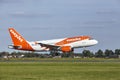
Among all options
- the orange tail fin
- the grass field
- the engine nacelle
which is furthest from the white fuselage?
the grass field

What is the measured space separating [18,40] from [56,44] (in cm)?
1253

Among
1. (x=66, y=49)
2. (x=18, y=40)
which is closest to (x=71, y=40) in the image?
(x=66, y=49)

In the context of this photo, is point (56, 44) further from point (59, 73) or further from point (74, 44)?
point (59, 73)

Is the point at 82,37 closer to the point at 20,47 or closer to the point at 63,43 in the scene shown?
the point at 63,43

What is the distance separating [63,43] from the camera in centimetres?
12444

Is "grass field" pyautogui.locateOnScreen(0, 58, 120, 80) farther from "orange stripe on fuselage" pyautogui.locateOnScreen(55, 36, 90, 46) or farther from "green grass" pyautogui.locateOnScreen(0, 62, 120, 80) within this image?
"orange stripe on fuselage" pyautogui.locateOnScreen(55, 36, 90, 46)

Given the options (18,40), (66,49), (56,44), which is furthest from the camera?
(18,40)

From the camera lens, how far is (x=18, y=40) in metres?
130

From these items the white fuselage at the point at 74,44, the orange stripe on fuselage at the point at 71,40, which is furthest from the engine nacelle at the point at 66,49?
the orange stripe on fuselage at the point at 71,40

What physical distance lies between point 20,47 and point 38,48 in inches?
235

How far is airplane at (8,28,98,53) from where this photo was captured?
122312mm

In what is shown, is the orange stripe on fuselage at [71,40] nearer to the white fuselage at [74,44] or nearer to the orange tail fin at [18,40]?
the white fuselage at [74,44]

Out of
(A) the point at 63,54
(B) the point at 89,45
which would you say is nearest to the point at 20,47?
(A) the point at 63,54

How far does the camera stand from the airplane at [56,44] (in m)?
122
